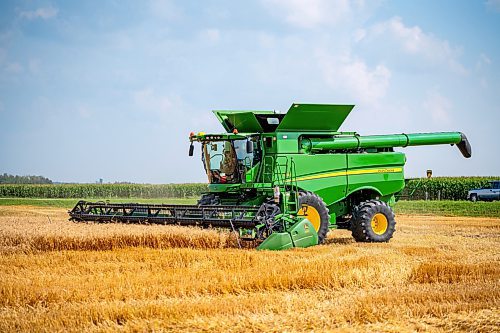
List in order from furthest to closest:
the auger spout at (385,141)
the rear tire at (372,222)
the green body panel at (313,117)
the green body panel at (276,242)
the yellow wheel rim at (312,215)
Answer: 1. the auger spout at (385,141)
2. the rear tire at (372,222)
3. the green body panel at (313,117)
4. the yellow wheel rim at (312,215)
5. the green body panel at (276,242)

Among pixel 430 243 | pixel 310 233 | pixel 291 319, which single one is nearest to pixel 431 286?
pixel 291 319

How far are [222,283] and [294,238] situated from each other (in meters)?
3.78

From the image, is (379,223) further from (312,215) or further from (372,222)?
(312,215)

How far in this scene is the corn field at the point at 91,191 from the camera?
55.2m

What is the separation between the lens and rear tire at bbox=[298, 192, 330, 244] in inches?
524

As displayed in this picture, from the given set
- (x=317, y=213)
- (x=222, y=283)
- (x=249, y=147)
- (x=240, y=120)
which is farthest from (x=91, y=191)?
(x=222, y=283)

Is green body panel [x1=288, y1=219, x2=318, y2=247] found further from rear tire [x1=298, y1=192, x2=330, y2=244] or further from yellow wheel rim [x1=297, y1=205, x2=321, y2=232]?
rear tire [x1=298, y1=192, x2=330, y2=244]

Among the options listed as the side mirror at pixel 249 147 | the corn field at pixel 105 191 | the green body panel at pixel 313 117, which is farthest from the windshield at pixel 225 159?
the corn field at pixel 105 191

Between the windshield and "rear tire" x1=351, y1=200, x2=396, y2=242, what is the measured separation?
263cm

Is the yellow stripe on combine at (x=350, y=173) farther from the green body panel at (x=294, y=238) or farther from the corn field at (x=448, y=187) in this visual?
the corn field at (x=448, y=187)

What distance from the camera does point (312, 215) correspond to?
13328 mm

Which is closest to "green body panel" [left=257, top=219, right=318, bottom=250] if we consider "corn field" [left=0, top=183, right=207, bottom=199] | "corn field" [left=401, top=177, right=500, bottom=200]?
"corn field" [left=401, top=177, right=500, bottom=200]

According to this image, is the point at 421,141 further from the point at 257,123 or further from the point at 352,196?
the point at 257,123

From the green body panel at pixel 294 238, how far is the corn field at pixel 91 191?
42933mm
